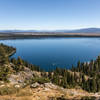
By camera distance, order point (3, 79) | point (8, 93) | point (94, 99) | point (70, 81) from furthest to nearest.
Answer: point (70, 81) → point (3, 79) → point (8, 93) → point (94, 99)

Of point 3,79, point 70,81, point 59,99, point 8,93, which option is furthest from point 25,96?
point 70,81

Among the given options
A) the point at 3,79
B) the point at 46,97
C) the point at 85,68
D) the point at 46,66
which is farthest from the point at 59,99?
the point at 46,66

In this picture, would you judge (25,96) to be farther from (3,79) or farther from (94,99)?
(3,79)

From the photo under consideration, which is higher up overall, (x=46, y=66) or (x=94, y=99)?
(x=94, y=99)

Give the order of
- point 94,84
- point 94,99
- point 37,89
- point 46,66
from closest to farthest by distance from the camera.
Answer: point 94,99 → point 37,89 → point 94,84 → point 46,66

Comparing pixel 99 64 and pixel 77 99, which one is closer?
pixel 77 99

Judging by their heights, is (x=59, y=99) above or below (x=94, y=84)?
above

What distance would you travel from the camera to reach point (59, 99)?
1948 centimetres

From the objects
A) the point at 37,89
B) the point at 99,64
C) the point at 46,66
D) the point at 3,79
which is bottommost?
the point at 46,66

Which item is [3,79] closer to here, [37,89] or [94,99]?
[37,89]

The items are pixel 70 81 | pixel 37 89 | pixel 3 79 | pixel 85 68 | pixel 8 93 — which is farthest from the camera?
pixel 85 68

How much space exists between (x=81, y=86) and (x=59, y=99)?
50.3 meters

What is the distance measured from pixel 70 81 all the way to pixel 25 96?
52.7 metres

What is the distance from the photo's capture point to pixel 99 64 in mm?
99562
